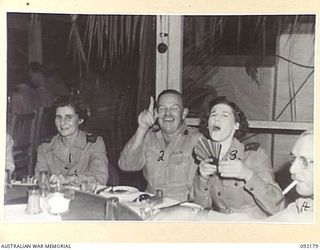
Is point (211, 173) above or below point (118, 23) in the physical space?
below

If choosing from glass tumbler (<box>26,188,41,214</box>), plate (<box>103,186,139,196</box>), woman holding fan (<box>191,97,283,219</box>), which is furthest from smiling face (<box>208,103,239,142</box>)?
glass tumbler (<box>26,188,41,214</box>)

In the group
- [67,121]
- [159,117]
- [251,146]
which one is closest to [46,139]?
[67,121]

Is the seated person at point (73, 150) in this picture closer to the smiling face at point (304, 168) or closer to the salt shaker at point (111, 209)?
the salt shaker at point (111, 209)

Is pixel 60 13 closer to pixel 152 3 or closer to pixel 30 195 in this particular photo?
pixel 152 3

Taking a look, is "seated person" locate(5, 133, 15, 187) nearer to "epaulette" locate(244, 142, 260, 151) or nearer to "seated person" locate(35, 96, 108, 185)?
"seated person" locate(35, 96, 108, 185)

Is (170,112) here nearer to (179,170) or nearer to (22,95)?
(179,170)

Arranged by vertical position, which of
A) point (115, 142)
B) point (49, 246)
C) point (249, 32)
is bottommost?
point (49, 246)

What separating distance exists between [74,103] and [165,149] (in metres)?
0.12

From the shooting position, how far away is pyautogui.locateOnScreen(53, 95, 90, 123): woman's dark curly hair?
74cm

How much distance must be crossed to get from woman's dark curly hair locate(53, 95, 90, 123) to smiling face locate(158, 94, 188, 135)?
88mm

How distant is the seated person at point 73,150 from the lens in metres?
0.75

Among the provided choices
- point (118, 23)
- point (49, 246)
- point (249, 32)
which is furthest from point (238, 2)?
point (49, 246)

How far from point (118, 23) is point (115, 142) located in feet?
0.46

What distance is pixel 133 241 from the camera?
2.42 ft
